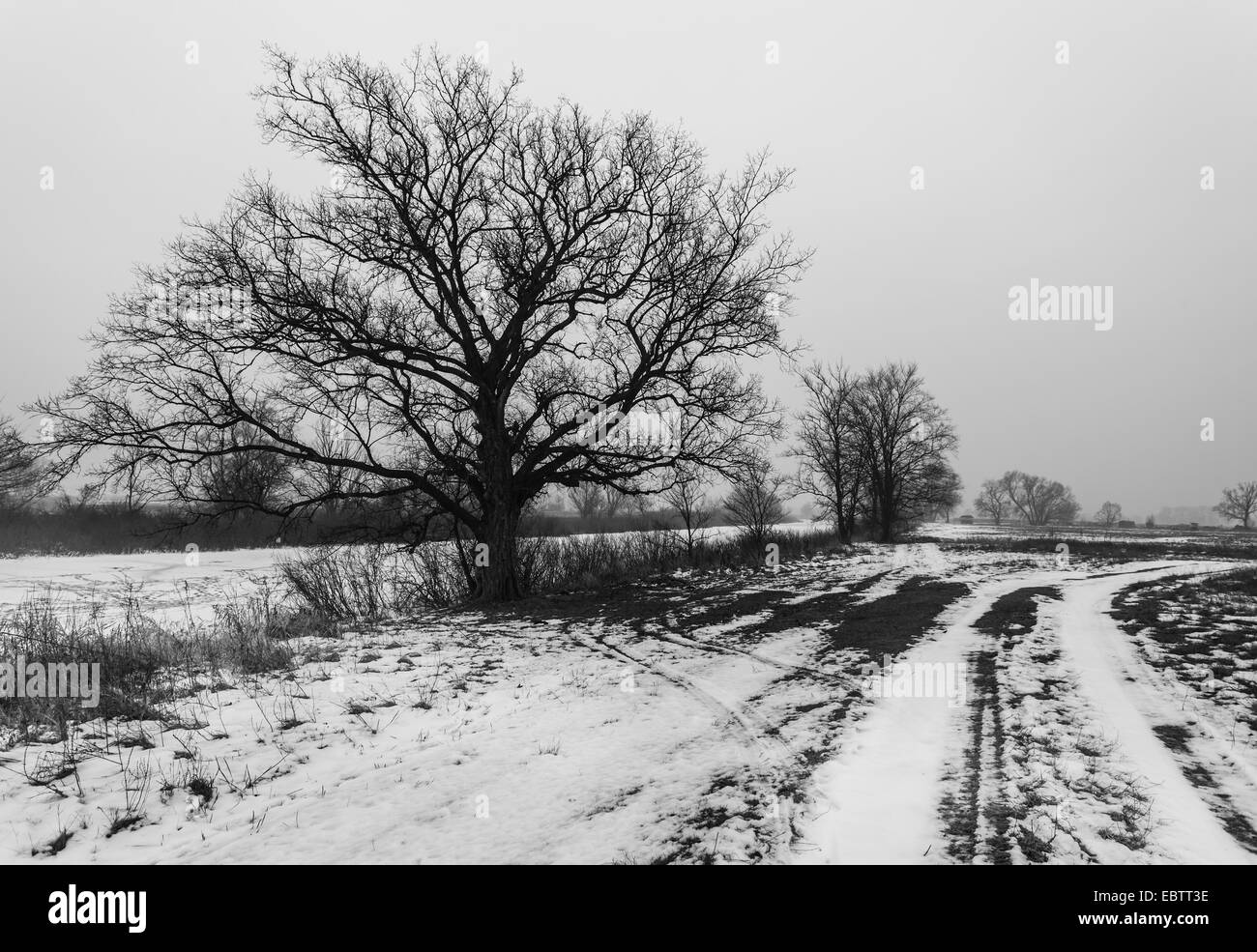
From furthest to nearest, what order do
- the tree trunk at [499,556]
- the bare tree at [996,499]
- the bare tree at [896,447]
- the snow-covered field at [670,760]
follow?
the bare tree at [996,499] < the bare tree at [896,447] < the tree trunk at [499,556] < the snow-covered field at [670,760]

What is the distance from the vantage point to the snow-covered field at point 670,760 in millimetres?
3398

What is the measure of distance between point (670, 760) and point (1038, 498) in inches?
5631

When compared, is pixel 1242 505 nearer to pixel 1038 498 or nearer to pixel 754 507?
pixel 1038 498

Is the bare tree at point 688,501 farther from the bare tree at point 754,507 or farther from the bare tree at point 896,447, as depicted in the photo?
the bare tree at point 896,447

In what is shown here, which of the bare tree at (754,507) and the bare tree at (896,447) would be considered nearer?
the bare tree at (754,507)

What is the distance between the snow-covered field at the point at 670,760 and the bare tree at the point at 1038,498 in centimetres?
13333

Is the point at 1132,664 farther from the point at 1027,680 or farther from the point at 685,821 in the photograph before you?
the point at 685,821

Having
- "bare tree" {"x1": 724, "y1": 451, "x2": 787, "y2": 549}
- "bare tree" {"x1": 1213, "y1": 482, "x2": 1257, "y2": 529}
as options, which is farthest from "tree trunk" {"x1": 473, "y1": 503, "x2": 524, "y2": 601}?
"bare tree" {"x1": 1213, "y1": 482, "x2": 1257, "y2": 529}

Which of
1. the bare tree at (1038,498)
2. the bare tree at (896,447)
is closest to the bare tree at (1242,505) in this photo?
the bare tree at (1038,498)

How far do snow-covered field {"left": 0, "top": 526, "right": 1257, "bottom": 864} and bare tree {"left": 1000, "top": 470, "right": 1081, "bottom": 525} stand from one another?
133330 mm

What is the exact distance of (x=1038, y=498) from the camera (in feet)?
395

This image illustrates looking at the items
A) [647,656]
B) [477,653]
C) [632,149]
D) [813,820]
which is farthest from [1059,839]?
[632,149]

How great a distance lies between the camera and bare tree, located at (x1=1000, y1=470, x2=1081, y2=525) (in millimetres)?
119625

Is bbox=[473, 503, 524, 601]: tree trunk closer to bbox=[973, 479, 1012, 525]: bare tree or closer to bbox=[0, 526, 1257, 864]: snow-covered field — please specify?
bbox=[0, 526, 1257, 864]: snow-covered field
